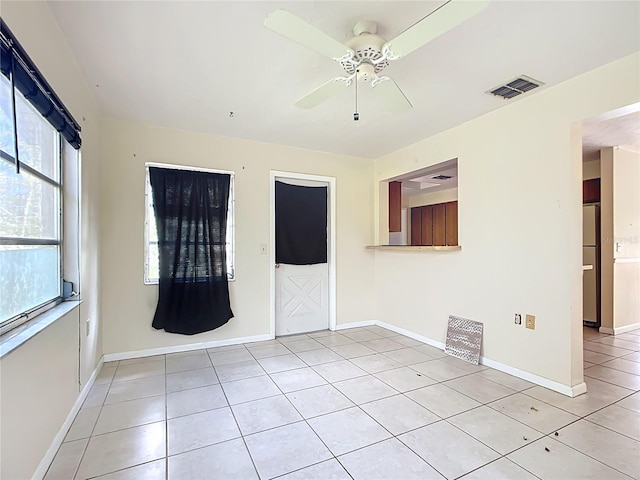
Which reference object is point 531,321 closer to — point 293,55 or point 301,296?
point 301,296

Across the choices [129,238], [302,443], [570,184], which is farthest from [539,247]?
[129,238]

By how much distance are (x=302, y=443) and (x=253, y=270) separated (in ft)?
7.40

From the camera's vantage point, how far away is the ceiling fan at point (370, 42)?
1.36m

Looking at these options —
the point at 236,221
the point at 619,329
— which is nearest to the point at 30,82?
the point at 236,221

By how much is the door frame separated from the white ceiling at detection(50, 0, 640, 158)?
0.93 metres

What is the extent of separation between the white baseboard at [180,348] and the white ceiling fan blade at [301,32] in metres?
3.17

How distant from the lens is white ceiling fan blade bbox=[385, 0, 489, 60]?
1.31 meters

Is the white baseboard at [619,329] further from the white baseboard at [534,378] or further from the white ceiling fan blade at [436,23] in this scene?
the white ceiling fan blade at [436,23]

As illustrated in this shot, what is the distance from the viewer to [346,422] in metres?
2.09

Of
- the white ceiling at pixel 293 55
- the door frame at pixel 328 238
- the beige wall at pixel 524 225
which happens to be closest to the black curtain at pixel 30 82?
the white ceiling at pixel 293 55

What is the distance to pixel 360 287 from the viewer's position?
15.0 feet

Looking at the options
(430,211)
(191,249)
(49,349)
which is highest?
(430,211)

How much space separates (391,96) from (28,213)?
Result: 2188 millimetres

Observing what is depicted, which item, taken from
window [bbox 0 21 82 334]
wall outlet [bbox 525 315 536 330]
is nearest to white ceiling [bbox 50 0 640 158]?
window [bbox 0 21 82 334]
